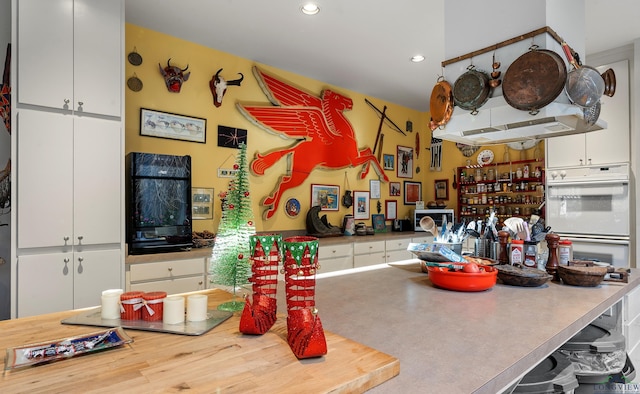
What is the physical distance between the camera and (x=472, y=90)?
197 cm

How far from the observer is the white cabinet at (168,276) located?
2549 millimetres

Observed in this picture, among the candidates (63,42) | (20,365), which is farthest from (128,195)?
(20,365)

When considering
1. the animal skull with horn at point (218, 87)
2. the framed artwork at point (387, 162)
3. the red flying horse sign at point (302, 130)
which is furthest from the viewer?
the framed artwork at point (387, 162)

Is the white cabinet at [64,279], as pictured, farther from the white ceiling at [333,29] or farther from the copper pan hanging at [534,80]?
the copper pan hanging at [534,80]

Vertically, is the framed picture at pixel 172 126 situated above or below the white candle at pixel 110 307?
above

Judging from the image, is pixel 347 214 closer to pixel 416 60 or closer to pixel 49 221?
pixel 416 60

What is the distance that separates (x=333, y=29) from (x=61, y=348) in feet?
9.72

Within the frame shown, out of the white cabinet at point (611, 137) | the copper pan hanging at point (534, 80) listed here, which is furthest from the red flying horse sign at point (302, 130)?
the copper pan hanging at point (534, 80)

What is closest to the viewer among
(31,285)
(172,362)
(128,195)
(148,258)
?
(172,362)

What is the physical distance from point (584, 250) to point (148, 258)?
13.0 feet

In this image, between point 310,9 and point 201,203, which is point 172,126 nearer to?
point 201,203

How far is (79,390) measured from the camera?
0.70 meters

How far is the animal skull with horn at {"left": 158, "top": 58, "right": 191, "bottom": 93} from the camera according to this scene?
315cm

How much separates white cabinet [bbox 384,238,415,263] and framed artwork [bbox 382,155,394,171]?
1.15m
